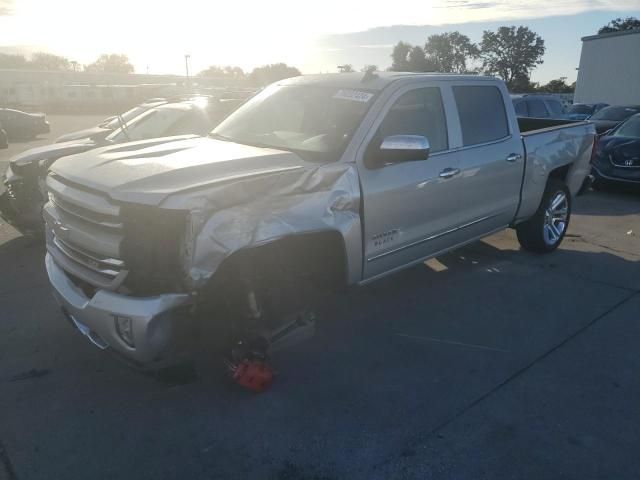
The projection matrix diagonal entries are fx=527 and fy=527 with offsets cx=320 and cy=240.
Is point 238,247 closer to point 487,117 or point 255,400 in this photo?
point 255,400

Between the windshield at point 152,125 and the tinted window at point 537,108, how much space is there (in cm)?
928

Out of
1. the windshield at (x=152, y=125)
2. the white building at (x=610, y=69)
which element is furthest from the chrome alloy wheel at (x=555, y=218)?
the white building at (x=610, y=69)

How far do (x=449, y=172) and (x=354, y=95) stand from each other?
103cm

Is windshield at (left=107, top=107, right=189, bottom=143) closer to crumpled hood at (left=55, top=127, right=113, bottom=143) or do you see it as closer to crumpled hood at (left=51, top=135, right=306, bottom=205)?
crumpled hood at (left=55, top=127, right=113, bottom=143)

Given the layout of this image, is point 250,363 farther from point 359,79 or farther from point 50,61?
point 50,61

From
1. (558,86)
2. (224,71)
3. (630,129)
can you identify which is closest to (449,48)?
(558,86)

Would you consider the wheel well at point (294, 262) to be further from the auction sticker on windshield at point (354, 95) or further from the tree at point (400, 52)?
the tree at point (400, 52)

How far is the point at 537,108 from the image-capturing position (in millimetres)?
13305

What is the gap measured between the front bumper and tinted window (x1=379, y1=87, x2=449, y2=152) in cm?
204

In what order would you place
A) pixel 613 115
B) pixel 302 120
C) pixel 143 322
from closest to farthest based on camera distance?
pixel 143 322 < pixel 302 120 < pixel 613 115

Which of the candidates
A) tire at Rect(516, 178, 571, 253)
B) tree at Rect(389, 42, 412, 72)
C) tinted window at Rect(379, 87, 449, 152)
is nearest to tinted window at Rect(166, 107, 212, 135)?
tinted window at Rect(379, 87, 449, 152)

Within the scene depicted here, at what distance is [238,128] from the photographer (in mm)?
4570

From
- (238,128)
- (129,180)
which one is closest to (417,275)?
(238,128)

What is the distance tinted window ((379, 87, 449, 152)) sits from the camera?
412cm
